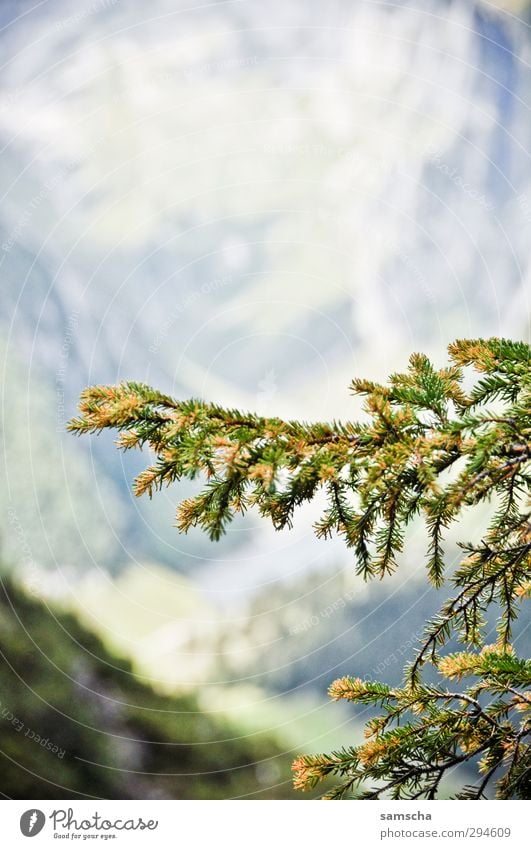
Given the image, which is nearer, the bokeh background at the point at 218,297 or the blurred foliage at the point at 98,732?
the blurred foliage at the point at 98,732

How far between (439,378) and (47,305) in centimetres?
281

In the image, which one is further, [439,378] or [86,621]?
[86,621]

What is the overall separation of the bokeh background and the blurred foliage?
0.04 feet

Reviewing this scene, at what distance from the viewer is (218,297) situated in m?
3.50

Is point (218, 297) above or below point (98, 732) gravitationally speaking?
above

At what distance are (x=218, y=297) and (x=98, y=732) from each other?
2.10m

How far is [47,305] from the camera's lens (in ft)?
10.7

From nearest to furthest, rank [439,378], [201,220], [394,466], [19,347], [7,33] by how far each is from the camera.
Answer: [394,466] → [439,378] → [7,33] → [19,347] → [201,220]

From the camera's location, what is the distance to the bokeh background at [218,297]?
3104mm

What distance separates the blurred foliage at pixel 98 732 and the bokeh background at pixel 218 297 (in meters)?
0.01

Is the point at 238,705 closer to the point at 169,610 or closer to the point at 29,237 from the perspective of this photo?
the point at 169,610

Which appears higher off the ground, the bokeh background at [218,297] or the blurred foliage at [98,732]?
the bokeh background at [218,297]

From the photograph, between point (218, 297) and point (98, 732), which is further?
point (218, 297)
